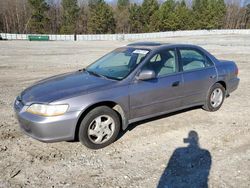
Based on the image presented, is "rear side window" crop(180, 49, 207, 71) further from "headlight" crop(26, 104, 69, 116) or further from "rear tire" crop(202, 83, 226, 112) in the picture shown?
"headlight" crop(26, 104, 69, 116)

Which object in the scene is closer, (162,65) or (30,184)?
(30,184)

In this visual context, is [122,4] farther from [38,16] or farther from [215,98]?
[215,98]

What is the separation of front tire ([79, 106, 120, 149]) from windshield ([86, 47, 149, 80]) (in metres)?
0.68

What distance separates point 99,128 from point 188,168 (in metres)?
1.42

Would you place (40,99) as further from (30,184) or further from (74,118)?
(30,184)

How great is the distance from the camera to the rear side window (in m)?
4.62

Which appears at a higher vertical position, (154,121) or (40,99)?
(40,99)

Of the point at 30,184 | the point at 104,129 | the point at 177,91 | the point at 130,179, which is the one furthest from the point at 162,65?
the point at 30,184

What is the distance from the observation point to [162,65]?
4.33 m

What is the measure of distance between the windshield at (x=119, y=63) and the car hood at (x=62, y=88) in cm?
23

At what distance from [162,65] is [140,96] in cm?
81

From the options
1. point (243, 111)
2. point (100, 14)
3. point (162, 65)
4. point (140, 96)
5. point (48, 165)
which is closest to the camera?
point (48, 165)

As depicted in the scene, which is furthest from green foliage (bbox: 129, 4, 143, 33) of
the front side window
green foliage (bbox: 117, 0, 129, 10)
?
the front side window

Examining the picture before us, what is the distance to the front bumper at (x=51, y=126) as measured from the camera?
3.28 meters
